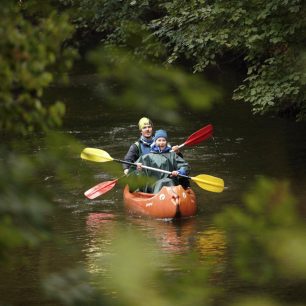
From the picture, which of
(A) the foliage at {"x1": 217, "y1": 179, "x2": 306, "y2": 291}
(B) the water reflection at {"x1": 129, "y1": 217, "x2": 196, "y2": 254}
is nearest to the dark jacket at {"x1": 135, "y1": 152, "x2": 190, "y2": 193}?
(B) the water reflection at {"x1": 129, "y1": 217, "x2": 196, "y2": 254}

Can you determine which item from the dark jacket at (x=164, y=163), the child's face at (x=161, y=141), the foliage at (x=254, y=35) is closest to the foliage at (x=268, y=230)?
the child's face at (x=161, y=141)

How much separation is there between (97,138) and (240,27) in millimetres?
5818

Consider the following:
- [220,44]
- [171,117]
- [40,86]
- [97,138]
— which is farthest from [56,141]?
[97,138]

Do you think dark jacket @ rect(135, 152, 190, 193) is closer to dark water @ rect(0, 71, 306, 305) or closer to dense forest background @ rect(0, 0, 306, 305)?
dark water @ rect(0, 71, 306, 305)

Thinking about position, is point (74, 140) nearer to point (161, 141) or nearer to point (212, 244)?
point (212, 244)

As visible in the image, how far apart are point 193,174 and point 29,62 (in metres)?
12.2

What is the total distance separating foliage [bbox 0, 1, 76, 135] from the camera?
6.97 feet

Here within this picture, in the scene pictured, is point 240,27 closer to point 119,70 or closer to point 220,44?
point 220,44

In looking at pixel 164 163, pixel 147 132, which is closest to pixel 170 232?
pixel 164 163

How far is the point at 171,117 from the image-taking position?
199cm

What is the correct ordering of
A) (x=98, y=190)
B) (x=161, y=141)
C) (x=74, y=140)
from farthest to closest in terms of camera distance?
(x=98, y=190) → (x=161, y=141) → (x=74, y=140)

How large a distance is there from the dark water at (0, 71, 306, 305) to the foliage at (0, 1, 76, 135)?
281mm

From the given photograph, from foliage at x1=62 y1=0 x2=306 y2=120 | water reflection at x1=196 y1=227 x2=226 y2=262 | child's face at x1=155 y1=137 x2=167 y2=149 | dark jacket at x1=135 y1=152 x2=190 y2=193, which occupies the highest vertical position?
foliage at x1=62 y1=0 x2=306 y2=120

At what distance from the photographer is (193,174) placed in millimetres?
14320
